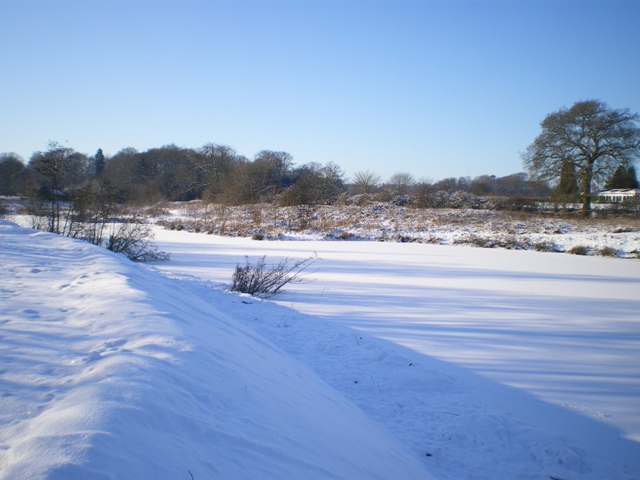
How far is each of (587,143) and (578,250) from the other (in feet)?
41.1

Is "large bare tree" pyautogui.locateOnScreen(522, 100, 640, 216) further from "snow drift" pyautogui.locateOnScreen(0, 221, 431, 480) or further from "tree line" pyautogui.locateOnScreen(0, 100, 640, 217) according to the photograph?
"snow drift" pyautogui.locateOnScreen(0, 221, 431, 480)

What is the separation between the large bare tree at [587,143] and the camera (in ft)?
77.8

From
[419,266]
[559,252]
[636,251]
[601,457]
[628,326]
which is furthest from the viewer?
[559,252]

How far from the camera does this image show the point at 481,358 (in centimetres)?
523

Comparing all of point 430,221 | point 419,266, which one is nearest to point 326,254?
point 419,266

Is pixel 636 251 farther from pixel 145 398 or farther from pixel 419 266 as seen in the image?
pixel 145 398

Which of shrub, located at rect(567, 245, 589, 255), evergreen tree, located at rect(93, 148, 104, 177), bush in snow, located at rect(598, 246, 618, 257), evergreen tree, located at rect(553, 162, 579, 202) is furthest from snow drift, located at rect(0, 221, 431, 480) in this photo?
evergreen tree, located at rect(93, 148, 104, 177)

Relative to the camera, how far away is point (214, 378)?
275 centimetres

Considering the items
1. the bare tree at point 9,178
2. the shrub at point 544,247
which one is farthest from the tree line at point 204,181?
the shrub at point 544,247

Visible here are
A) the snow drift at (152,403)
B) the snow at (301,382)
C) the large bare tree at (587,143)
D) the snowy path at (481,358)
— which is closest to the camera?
the snow drift at (152,403)

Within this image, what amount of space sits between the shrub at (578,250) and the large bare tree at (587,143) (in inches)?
367

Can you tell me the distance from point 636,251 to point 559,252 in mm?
2854

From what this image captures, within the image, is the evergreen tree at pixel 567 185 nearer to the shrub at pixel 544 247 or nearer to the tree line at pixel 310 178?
the tree line at pixel 310 178

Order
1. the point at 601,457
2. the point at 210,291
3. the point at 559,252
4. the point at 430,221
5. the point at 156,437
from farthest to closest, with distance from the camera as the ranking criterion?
the point at 430,221
the point at 559,252
the point at 210,291
the point at 601,457
the point at 156,437
